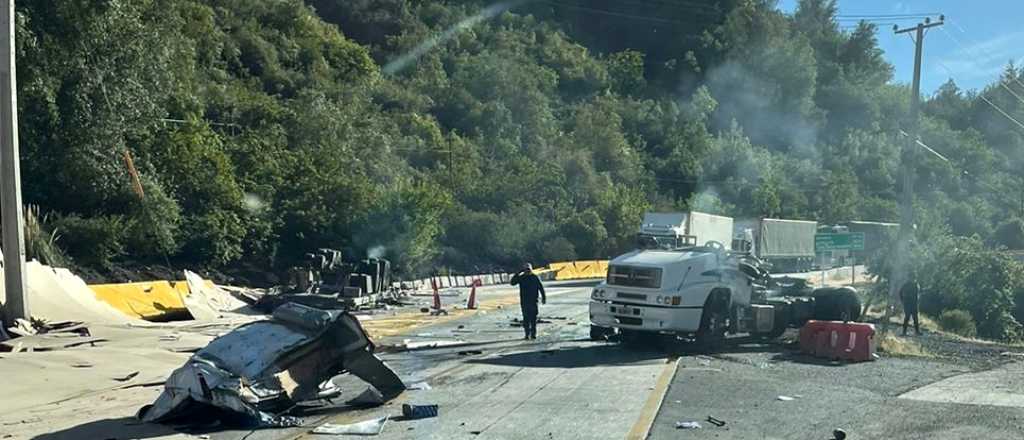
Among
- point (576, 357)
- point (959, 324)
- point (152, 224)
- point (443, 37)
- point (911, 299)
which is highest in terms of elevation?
point (443, 37)

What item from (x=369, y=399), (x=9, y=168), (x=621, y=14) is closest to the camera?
(x=369, y=399)

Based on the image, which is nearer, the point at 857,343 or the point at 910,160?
the point at 857,343

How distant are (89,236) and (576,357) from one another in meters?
19.3

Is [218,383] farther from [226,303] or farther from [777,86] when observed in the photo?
[777,86]

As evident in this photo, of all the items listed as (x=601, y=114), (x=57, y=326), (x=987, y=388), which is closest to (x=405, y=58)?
(x=601, y=114)

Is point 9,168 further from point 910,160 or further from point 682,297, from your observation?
point 910,160

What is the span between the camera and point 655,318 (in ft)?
55.5

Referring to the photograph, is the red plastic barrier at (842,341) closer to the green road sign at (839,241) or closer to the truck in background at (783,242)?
the green road sign at (839,241)

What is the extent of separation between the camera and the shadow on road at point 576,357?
15211 mm

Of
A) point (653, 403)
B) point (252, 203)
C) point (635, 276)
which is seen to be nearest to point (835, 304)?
point (635, 276)

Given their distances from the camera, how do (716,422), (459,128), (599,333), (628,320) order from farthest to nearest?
(459,128), (599,333), (628,320), (716,422)

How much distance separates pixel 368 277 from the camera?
2884 centimetres

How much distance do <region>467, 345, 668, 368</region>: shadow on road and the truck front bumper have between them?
45 centimetres

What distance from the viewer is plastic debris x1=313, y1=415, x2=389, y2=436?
371 inches
